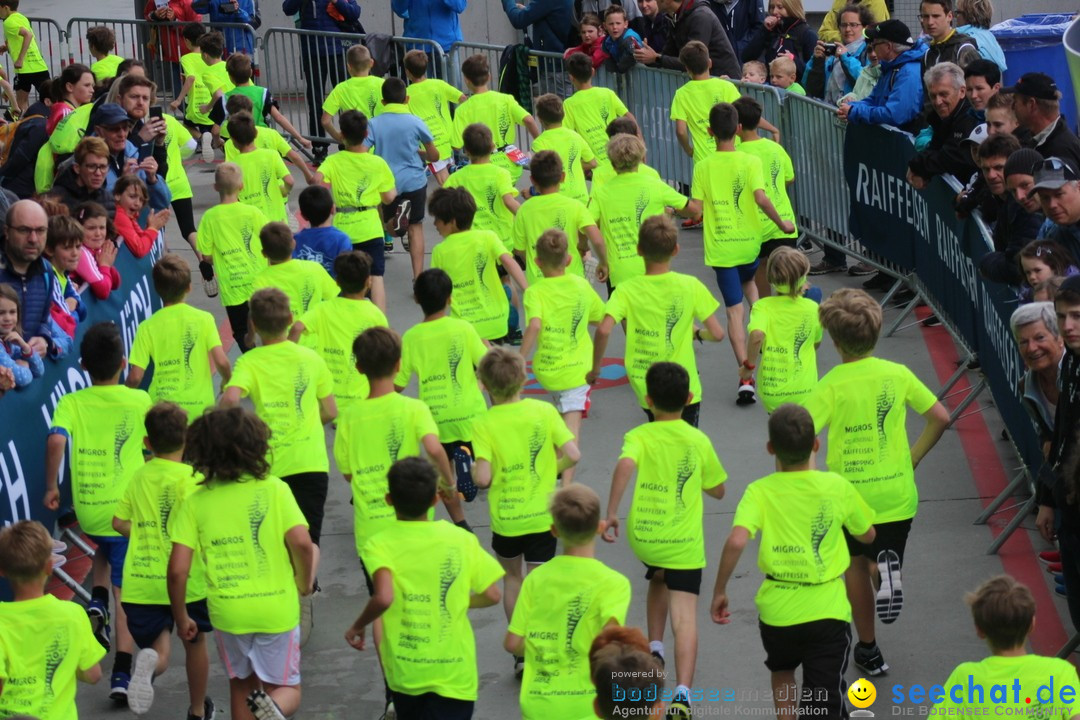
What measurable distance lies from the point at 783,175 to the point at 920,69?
5.25ft

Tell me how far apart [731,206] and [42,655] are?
702 cm

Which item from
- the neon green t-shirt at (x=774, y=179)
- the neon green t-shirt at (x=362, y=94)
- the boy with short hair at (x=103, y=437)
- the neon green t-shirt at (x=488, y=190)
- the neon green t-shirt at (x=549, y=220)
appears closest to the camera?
the boy with short hair at (x=103, y=437)

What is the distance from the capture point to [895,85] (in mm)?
13266

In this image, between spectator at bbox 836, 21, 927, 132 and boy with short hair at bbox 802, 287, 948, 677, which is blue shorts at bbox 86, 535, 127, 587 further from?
spectator at bbox 836, 21, 927, 132

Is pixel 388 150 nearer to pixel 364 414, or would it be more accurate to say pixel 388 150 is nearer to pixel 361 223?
pixel 361 223

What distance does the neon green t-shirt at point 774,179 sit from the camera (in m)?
12.5

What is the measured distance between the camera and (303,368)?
8672 mm

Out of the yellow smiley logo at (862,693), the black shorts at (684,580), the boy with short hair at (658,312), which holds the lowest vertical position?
the yellow smiley logo at (862,693)

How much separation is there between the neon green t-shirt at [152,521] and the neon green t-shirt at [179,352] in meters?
1.96

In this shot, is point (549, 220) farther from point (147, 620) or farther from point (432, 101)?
point (147, 620)

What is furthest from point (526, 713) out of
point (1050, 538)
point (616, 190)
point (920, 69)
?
point (920, 69)

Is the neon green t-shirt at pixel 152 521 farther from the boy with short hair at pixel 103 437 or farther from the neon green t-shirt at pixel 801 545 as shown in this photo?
the neon green t-shirt at pixel 801 545

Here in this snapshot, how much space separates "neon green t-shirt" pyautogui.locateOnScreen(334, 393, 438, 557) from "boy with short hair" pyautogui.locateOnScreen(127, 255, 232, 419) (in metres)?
1.80

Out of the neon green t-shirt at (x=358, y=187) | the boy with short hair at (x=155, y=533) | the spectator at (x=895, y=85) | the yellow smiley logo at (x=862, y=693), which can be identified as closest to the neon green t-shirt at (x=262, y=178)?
A: the neon green t-shirt at (x=358, y=187)
